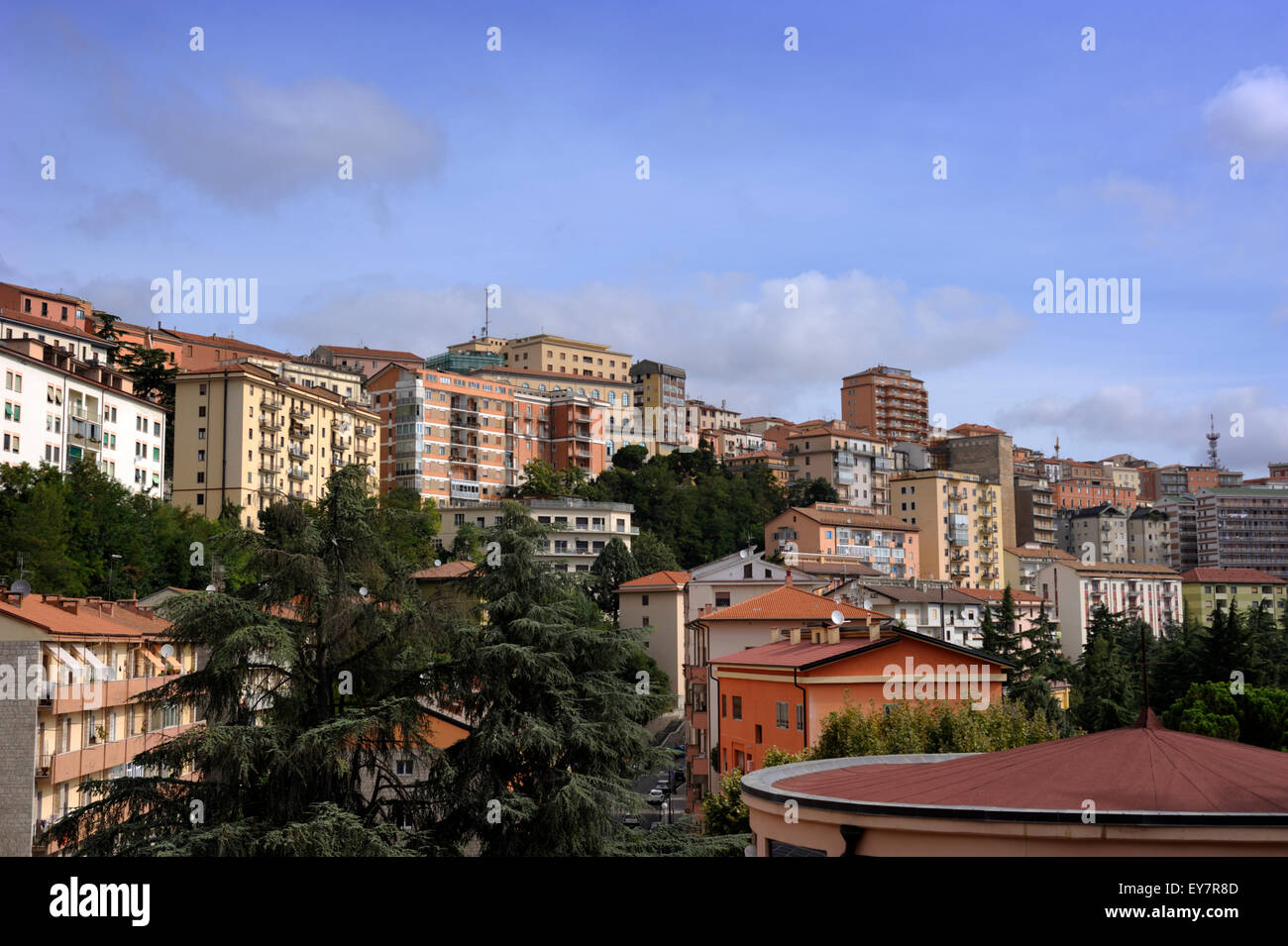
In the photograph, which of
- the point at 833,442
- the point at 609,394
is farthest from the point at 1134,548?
the point at 609,394

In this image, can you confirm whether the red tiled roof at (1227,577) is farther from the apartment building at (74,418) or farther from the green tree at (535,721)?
the green tree at (535,721)

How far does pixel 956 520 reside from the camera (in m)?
126

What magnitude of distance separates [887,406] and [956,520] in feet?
154

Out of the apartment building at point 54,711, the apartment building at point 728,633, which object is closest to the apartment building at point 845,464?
the apartment building at point 728,633

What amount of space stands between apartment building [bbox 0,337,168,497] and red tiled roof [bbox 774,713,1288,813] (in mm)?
62720

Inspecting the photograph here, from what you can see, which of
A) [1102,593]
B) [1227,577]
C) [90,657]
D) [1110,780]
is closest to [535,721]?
[1110,780]

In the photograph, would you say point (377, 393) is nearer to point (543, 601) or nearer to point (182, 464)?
point (182, 464)

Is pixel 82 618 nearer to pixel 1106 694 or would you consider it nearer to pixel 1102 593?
pixel 1106 694

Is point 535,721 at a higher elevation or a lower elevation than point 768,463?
lower

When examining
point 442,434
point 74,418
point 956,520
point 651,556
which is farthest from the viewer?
point 956,520

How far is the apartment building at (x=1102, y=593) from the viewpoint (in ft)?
363

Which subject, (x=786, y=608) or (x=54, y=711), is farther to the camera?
(x=786, y=608)

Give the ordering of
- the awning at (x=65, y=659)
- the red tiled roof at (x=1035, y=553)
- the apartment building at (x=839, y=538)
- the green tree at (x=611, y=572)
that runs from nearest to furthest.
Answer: the awning at (x=65, y=659), the green tree at (x=611, y=572), the apartment building at (x=839, y=538), the red tiled roof at (x=1035, y=553)

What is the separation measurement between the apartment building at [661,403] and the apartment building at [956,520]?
1153 inches
